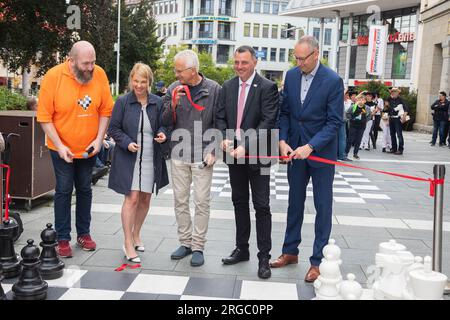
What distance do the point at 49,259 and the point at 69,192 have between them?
770 mm

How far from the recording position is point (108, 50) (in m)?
19.0

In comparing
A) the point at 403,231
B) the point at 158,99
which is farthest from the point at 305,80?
the point at 403,231

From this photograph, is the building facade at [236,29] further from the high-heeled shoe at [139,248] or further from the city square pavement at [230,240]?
the high-heeled shoe at [139,248]

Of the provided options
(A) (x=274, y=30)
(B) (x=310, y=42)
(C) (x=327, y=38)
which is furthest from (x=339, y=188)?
(C) (x=327, y=38)

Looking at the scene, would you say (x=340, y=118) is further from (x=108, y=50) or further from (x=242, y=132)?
(x=108, y=50)

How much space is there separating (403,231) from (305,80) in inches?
102

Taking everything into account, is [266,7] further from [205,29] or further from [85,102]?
[85,102]

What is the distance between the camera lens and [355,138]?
13.0m

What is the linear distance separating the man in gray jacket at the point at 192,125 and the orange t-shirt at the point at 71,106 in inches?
27.5

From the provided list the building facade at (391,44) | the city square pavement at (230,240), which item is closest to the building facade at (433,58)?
the building facade at (391,44)

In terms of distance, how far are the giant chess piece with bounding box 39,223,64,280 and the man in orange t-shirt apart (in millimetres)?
535

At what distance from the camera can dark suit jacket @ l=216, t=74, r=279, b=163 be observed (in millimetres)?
4039
